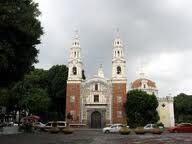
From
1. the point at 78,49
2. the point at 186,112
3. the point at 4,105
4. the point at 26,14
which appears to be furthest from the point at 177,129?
the point at 186,112

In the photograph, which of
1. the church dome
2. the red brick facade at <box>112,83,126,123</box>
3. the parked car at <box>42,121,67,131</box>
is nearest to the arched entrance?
the red brick facade at <box>112,83,126,123</box>

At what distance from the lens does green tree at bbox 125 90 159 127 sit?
6956 centimetres

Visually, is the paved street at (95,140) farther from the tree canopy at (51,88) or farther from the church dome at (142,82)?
the church dome at (142,82)

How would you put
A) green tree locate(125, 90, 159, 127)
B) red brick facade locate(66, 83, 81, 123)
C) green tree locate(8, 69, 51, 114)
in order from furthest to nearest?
red brick facade locate(66, 83, 81, 123), green tree locate(125, 90, 159, 127), green tree locate(8, 69, 51, 114)

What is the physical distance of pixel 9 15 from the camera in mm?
21984

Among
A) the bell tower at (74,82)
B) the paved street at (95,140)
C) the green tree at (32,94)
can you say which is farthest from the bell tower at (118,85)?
the paved street at (95,140)

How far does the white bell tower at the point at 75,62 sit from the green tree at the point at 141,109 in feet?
36.2

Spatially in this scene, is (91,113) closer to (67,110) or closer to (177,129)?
(67,110)

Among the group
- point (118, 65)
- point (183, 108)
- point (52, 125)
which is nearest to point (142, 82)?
point (183, 108)

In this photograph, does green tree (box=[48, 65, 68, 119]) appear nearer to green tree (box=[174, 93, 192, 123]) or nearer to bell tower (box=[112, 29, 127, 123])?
bell tower (box=[112, 29, 127, 123])

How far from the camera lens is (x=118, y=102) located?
7381 centimetres

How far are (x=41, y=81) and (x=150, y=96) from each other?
22.0m

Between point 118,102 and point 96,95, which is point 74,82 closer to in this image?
point 96,95

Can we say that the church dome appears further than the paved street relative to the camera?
Yes
